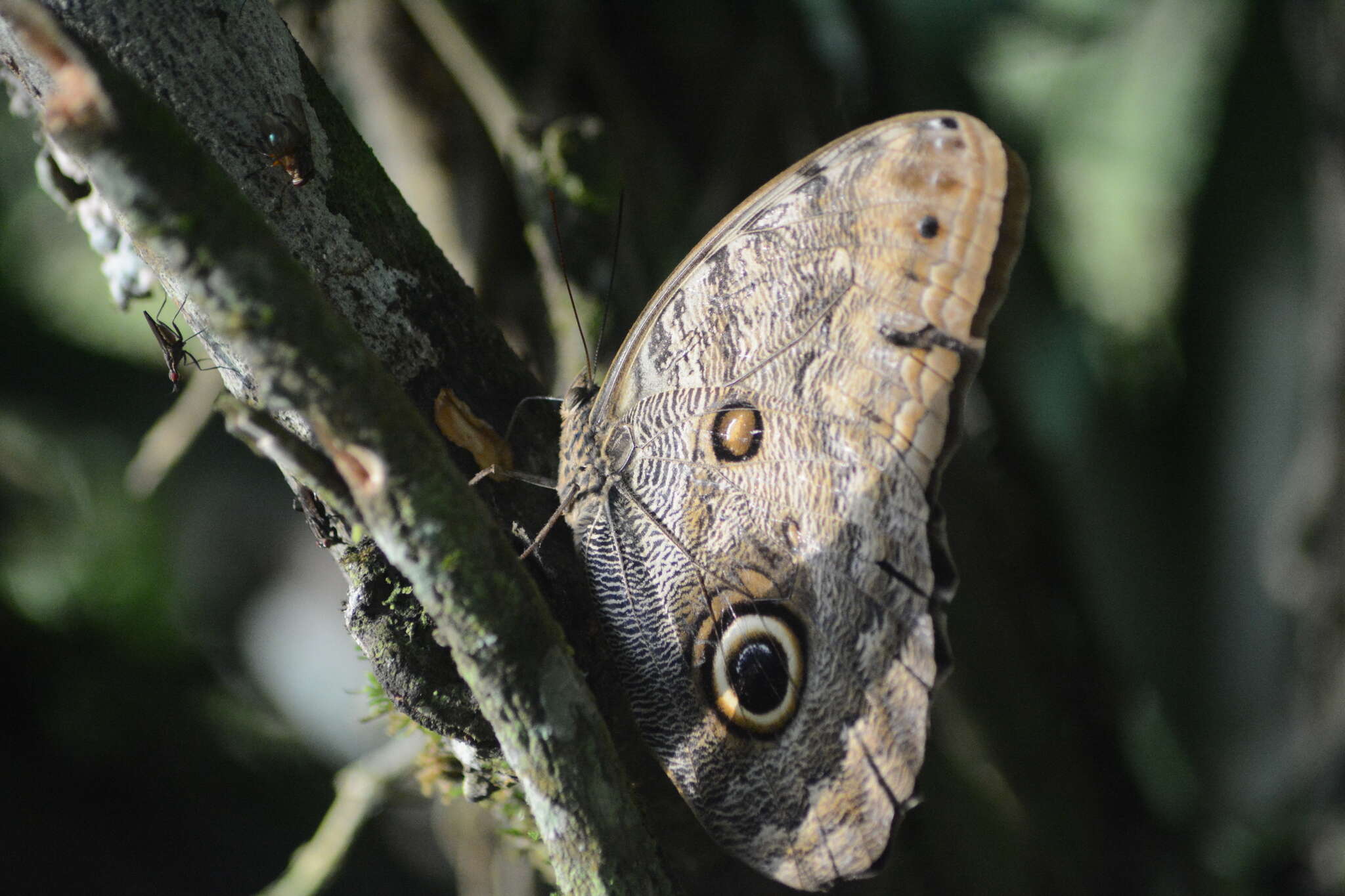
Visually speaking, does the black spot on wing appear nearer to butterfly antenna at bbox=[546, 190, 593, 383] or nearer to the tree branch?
butterfly antenna at bbox=[546, 190, 593, 383]

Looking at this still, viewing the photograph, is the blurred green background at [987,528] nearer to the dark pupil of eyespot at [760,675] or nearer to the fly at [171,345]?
the dark pupil of eyespot at [760,675]

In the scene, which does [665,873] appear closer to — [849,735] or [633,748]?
[633,748]

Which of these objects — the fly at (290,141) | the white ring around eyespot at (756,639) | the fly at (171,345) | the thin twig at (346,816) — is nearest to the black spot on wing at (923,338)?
the white ring around eyespot at (756,639)

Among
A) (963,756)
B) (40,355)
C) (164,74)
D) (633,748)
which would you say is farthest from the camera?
Result: (40,355)

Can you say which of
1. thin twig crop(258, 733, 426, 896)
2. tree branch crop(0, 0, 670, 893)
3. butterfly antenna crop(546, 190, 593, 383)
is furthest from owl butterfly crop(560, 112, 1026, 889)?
thin twig crop(258, 733, 426, 896)

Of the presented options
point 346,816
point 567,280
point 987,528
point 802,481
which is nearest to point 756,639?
point 802,481

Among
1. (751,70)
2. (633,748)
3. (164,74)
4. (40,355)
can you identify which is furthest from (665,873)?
(40,355)
